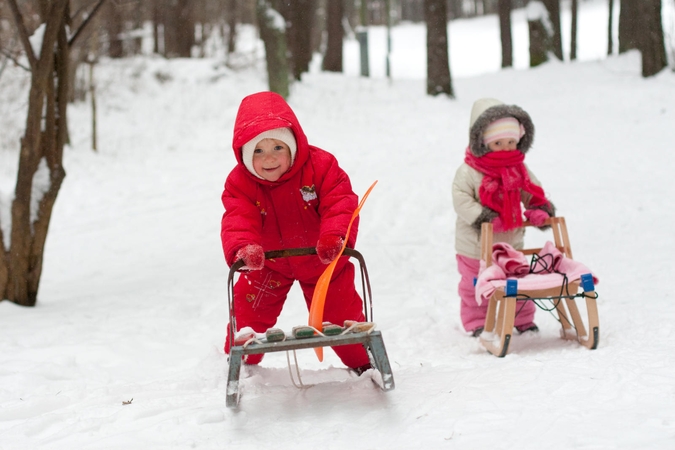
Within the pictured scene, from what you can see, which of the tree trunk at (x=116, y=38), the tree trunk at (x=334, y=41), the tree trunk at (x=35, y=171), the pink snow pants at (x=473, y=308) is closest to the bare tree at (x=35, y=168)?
the tree trunk at (x=35, y=171)

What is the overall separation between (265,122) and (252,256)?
68cm

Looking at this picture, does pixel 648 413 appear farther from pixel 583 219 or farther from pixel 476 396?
pixel 583 219

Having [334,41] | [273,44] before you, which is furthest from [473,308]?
[334,41]

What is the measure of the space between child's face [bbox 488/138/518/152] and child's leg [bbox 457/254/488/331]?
0.78 metres

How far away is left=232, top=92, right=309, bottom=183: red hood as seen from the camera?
356 cm

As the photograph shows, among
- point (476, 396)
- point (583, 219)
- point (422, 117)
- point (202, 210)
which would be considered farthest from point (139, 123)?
point (476, 396)

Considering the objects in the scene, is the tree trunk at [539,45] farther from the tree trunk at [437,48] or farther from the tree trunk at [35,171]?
the tree trunk at [35,171]

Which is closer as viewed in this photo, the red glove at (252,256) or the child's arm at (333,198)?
the red glove at (252,256)

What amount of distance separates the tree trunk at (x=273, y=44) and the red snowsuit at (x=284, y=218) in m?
10.8

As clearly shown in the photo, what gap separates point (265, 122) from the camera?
3557 mm

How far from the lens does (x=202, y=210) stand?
31.9 feet

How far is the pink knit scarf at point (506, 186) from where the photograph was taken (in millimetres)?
4902

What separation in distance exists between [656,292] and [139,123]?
44.3ft

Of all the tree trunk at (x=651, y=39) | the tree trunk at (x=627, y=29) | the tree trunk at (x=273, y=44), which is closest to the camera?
the tree trunk at (x=651, y=39)
